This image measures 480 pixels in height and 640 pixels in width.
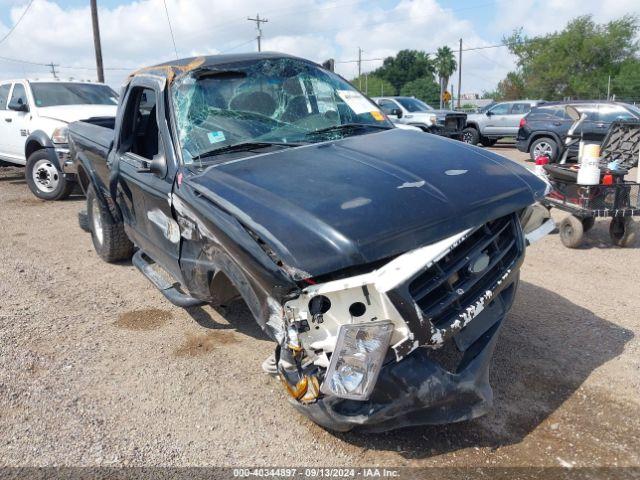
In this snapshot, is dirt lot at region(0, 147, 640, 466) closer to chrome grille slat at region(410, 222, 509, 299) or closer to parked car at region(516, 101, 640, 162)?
chrome grille slat at region(410, 222, 509, 299)

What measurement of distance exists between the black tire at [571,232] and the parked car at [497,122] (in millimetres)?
12355

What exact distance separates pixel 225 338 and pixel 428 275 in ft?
6.78

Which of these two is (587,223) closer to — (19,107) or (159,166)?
(159,166)

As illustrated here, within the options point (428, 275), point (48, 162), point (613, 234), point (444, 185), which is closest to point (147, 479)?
point (428, 275)

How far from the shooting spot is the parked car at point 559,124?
13539mm

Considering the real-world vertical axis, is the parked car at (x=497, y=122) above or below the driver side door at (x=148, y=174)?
below

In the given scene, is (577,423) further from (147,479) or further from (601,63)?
(601,63)

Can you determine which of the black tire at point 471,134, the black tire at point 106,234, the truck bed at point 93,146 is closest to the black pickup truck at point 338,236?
the truck bed at point 93,146

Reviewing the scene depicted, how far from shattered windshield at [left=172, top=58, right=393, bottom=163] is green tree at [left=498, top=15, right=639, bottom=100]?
50.0 metres

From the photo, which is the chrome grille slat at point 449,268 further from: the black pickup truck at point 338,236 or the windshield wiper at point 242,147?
the windshield wiper at point 242,147

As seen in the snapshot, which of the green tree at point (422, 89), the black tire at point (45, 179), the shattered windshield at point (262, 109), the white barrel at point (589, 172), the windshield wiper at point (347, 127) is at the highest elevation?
the shattered windshield at point (262, 109)

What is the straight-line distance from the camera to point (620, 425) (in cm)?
298

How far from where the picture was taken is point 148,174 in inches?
156

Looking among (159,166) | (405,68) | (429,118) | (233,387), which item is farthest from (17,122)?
(405,68)
